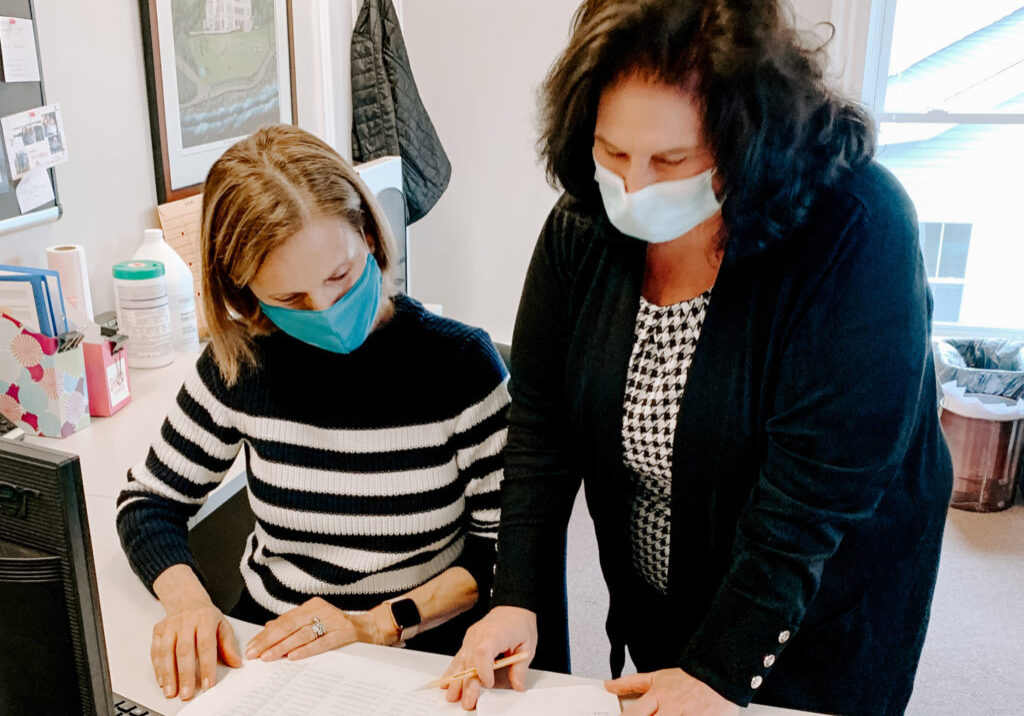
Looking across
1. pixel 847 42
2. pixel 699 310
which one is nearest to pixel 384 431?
pixel 699 310

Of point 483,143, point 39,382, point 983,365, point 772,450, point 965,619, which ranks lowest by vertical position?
point 965,619

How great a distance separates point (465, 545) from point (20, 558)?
2.35 feet

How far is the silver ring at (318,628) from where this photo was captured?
1.07 m

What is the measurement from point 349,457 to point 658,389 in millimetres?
416

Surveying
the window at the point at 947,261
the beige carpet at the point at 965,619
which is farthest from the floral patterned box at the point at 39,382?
the window at the point at 947,261

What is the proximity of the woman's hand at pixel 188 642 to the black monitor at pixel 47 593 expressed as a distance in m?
0.33

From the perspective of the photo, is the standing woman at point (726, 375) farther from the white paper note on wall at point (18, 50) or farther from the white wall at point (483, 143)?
the white wall at point (483, 143)

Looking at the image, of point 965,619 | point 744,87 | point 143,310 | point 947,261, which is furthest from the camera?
point 947,261

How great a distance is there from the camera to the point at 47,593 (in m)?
0.63

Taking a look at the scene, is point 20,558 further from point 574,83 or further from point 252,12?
point 252,12

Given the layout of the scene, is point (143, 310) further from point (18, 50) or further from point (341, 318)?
point (341, 318)

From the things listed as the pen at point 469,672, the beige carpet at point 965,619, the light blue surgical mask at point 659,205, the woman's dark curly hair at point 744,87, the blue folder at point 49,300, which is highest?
the woman's dark curly hair at point 744,87

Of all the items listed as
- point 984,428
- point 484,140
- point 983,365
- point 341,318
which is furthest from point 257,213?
point 983,365

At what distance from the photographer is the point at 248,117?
7.93 feet
